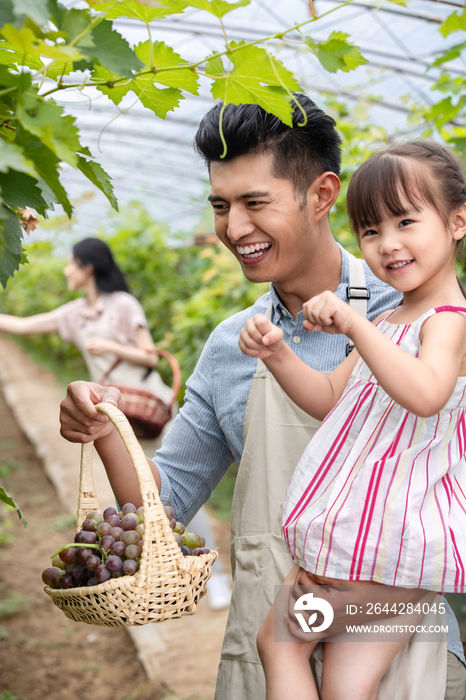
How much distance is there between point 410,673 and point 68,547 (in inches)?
28.8

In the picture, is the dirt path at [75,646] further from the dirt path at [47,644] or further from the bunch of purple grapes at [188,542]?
the bunch of purple grapes at [188,542]

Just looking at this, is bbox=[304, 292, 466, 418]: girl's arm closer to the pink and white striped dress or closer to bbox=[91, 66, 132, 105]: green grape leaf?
the pink and white striped dress

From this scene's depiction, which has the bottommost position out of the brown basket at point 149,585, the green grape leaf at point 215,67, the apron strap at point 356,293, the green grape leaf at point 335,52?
the brown basket at point 149,585

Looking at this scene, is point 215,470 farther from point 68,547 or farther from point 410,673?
point 410,673

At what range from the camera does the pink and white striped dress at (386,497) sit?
3.86 feet

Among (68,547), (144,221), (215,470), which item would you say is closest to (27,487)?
(144,221)

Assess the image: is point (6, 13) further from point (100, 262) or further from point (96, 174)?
point (100, 262)

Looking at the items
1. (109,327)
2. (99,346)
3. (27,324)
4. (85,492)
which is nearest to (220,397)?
(85,492)

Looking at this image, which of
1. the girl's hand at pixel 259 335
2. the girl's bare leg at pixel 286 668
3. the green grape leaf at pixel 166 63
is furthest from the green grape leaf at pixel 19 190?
the girl's bare leg at pixel 286 668

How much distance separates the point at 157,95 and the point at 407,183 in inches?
21.1

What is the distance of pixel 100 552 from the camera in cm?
124

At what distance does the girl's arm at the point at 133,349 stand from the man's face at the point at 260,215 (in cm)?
237

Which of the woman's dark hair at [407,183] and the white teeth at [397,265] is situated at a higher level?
the woman's dark hair at [407,183]

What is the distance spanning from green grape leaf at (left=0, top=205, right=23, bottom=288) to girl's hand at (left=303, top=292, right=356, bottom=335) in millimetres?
490
